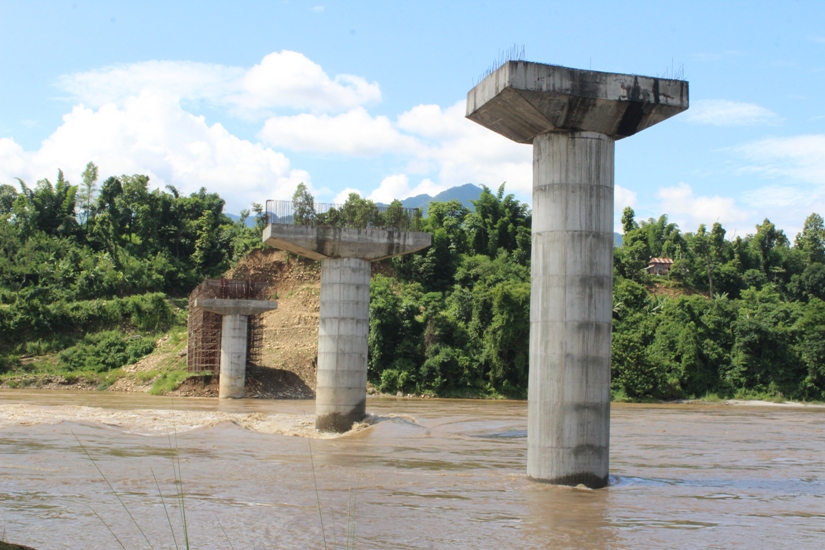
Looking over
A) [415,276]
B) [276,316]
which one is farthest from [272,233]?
[415,276]

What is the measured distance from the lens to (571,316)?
14055 mm

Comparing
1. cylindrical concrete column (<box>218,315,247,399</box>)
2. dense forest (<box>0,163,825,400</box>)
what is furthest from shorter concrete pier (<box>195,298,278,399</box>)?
dense forest (<box>0,163,825,400</box>)

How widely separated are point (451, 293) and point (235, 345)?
75.1ft

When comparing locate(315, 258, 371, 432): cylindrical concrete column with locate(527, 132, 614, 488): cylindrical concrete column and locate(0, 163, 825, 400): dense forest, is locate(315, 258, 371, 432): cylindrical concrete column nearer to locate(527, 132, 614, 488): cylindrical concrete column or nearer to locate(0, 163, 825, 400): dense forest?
locate(0, 163, 825, 400): dense forest

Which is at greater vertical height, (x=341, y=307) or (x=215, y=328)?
(x=341, y=307)

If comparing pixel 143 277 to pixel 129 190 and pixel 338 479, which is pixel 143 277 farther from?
pixel 338 479

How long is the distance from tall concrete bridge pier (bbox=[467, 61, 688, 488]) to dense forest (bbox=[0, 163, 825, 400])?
1300cm

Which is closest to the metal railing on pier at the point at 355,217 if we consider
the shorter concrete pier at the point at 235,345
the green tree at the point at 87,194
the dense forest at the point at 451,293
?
the dense forest at the point at 451,293

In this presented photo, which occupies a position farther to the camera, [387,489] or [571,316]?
[387,489]

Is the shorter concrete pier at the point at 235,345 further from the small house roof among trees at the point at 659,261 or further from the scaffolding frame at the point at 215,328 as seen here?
the small house roof among trees at the point at 659,261

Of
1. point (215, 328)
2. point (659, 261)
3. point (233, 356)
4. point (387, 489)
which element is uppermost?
point (659, 261)

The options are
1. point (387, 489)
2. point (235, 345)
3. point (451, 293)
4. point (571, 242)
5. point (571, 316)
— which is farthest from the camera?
point (451, 293)

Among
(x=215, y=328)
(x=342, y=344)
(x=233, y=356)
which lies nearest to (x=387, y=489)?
(x=342, y=344)

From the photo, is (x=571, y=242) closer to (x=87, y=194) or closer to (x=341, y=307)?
(x=341, y=307)
